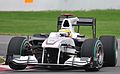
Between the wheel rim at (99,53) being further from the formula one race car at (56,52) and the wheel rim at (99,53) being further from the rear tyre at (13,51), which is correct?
the rear tyre at (13,51)

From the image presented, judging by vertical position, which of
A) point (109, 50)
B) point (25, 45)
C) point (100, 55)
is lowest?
point (100, 55)

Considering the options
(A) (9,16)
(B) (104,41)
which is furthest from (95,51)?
(A) (9,16)

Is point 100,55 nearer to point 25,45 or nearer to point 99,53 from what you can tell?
point 99,53

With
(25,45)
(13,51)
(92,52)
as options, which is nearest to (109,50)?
(92,52)

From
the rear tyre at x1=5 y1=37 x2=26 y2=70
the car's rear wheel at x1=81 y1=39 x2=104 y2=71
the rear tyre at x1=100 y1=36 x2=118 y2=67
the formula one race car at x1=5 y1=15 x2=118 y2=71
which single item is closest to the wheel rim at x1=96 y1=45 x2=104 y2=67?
the formula one race car at x1=5 y1=15 x2=118 y2=71

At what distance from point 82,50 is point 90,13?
111ft

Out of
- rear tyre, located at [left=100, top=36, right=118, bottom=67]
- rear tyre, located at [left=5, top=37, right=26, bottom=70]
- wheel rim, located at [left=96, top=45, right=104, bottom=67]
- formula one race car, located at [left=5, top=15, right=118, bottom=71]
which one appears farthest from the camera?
rear tyre, located at [left=100, top=36, right=118, bottom=67]

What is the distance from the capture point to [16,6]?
4781 cm

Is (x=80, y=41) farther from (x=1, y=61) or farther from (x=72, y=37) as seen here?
(x=1, y=61)

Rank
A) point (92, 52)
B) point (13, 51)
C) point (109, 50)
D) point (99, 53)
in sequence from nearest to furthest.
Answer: point (92, 52)
point (13, 51)
point (99, 53)
point (109, 50)

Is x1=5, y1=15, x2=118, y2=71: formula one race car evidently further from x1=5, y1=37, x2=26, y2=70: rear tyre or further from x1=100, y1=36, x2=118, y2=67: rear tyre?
x1=100, y1=36, x2=118, y2=67: rear tyre

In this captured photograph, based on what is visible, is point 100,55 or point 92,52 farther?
point 100,55

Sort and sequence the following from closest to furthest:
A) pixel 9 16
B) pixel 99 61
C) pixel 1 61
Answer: pixel 99 61 → pixel 1 61 → pixel 9 16

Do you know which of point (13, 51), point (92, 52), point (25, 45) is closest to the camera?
point (92, 52)
